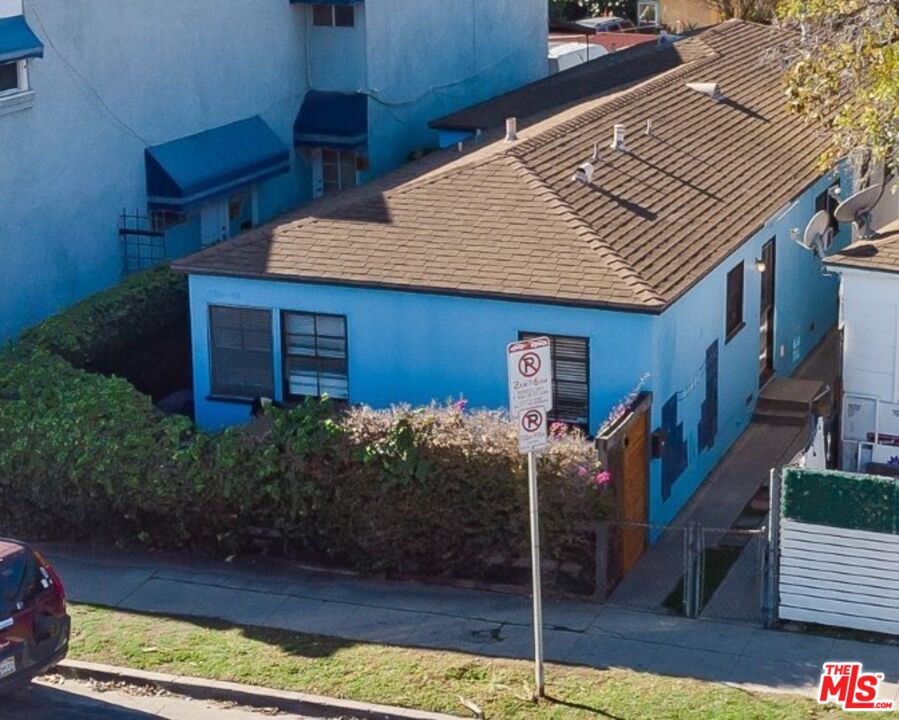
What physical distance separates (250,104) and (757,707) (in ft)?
53.4

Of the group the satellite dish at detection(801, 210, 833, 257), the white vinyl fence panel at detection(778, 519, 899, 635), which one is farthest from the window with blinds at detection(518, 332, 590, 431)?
the satellite dish at detection(801, 210, 833, 257)

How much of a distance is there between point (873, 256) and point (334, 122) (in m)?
12.3

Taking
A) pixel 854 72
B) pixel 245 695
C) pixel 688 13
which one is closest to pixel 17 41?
pixel 854 72

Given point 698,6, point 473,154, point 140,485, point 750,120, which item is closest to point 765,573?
point 140,485

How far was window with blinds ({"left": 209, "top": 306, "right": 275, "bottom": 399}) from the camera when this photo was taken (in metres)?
19.4

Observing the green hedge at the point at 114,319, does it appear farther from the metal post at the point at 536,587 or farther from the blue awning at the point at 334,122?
the metal post at the point at 536,587

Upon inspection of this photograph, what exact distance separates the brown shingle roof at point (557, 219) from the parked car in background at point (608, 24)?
23.9 m

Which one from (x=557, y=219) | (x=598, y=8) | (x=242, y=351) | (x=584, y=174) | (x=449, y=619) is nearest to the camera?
(x=449, y=619)

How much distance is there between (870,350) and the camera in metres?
19.0

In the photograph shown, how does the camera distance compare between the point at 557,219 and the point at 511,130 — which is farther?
the point at 511,130

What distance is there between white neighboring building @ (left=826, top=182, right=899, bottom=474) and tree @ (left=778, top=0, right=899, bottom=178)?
1497 mm

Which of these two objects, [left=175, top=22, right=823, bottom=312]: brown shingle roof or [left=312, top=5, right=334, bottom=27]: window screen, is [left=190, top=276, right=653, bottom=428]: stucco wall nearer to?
[left=175, top=22, right=823, bottom=312]: brown shingle roof

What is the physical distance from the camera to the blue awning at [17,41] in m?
21.6

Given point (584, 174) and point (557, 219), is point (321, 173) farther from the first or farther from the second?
point (557, 219)
